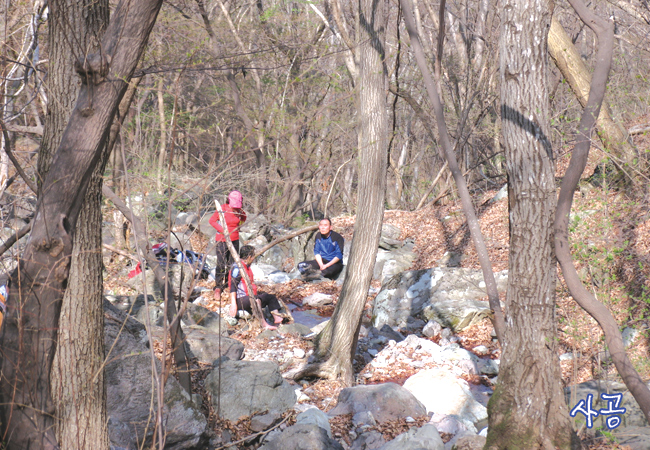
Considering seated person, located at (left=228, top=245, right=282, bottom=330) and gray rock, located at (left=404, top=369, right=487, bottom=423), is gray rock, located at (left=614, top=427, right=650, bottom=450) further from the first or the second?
seated person, located at (left=228, top=245, right=282, bottom=330)

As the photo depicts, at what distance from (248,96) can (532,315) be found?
14546 mm

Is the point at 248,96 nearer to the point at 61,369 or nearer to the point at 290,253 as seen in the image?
the point at 290,253

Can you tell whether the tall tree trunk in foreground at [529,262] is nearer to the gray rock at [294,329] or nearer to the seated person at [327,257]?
the gray rock at [294,329]

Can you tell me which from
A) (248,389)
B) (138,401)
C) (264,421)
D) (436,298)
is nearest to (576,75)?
(436,298)

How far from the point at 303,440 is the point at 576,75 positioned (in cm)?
715

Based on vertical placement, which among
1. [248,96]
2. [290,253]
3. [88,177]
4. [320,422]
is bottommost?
[320,422]

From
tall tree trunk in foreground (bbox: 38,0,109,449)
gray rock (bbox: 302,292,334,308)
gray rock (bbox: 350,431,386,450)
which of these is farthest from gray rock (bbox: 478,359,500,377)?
tall tree trunk in foreground (bbox: 38,0,109,449)

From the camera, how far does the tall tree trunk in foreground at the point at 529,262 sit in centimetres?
365

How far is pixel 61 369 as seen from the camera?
315 cm

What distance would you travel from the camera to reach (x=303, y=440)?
4.08 m

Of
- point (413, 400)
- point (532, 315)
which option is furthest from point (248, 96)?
point (532, 315)

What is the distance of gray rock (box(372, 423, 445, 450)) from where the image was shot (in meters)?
4.02

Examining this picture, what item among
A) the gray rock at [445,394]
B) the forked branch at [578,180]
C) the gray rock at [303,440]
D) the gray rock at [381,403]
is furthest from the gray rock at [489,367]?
the forked branch at [578,180]

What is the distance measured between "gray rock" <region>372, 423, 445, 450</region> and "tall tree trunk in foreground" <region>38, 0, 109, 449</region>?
6.96ft
